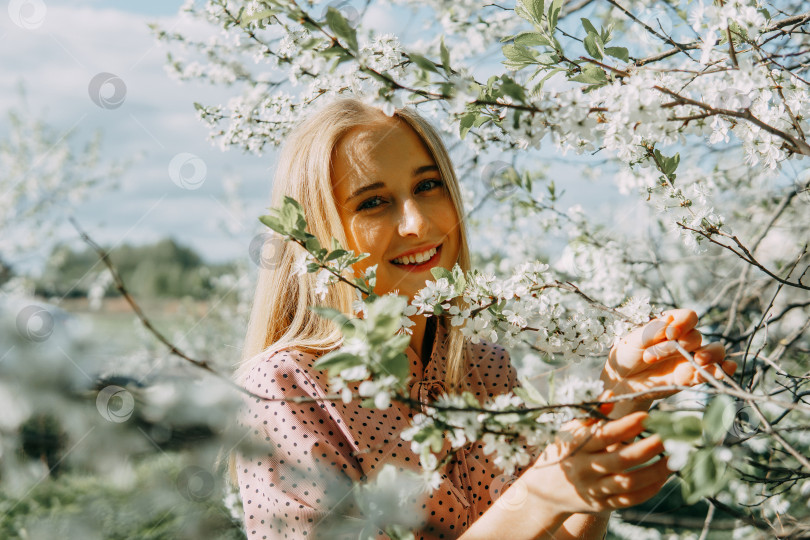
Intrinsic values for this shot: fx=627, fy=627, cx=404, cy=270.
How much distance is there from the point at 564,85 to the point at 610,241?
1.52 meters

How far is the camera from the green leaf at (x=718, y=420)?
1.95 ft

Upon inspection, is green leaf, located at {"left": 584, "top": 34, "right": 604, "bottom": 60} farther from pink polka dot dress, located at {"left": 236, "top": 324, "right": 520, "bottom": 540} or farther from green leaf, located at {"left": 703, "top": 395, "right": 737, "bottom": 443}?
pink polka dot dress, located at {"left": 236, "top": 324, "right": 520, "bottom": 540}

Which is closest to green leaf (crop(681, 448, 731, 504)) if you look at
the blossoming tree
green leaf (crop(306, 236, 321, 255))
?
the blossoming tree

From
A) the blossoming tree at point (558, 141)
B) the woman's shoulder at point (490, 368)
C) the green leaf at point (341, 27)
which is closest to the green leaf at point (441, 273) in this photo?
the blossoming tree at point (558, 141)

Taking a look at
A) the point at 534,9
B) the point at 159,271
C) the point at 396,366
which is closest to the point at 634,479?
the point at 396,366

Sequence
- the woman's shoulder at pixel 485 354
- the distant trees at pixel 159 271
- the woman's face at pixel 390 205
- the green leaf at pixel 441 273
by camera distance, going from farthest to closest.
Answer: the distant trees at pixel 159 271 < the woman's shoulder at pixel 485 354 < the woman's face at pixel 390 205 < the green leaf at pixel 441 273

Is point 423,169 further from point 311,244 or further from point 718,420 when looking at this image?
point 718,420

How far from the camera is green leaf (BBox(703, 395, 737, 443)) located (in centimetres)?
59

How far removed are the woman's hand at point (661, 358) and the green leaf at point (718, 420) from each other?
1.00 ft

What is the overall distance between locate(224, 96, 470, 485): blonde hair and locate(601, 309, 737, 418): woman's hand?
54 cm

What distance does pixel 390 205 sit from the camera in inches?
56.1

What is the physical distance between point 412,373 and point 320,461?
17.2 inches

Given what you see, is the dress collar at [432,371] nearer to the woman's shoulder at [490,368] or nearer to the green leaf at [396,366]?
the woman's shoulder at [490,368]

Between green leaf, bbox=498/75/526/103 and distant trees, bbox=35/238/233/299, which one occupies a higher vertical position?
green leaf, bbox=498/75/526/103
